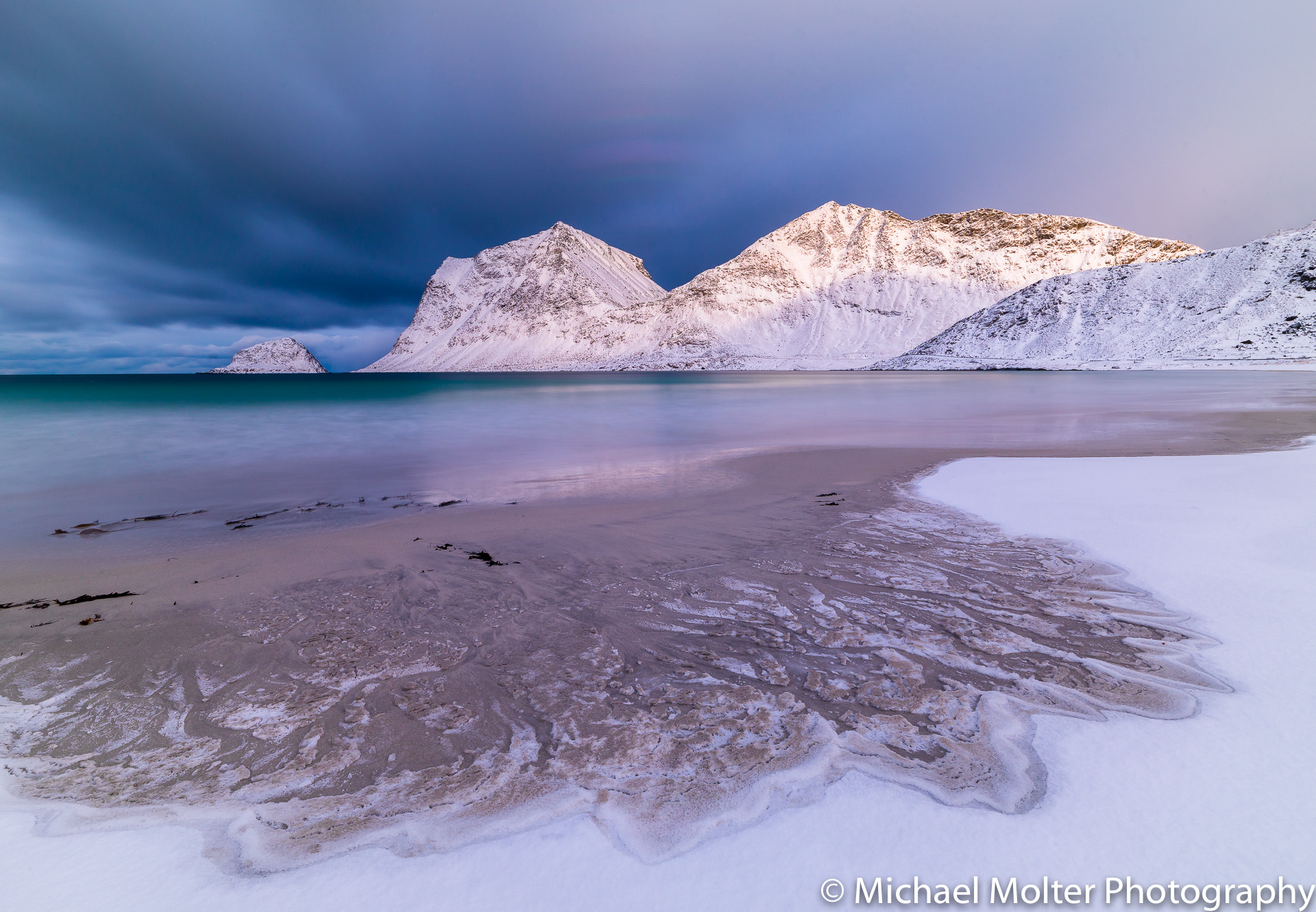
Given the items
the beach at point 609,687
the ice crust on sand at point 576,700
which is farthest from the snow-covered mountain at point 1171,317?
the ice crust on sand at point 576,700

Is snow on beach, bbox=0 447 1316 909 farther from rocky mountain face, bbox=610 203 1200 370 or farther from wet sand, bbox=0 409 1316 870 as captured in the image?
rocky mountain face, bbox=610 203 1200 370

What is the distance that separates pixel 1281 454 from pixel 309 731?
51.2 ft

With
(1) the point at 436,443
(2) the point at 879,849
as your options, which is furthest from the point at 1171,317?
(2) the point at 879,849

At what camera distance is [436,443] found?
20.1 m

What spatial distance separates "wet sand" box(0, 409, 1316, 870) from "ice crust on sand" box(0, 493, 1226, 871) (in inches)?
0.7

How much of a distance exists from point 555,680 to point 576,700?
1.03 ft

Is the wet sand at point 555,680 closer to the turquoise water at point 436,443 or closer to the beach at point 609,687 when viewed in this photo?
the beach at point 609,687

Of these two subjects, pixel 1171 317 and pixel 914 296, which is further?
pixel 914 296

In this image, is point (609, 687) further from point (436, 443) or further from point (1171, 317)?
point (1171, 317)

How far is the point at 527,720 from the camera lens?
356 cm

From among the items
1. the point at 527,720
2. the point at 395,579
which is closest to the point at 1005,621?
the point at 527,720

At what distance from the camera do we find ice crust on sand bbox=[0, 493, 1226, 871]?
2859 millimetres

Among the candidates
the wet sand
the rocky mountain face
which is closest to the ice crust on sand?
the wet sand

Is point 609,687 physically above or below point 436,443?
below
